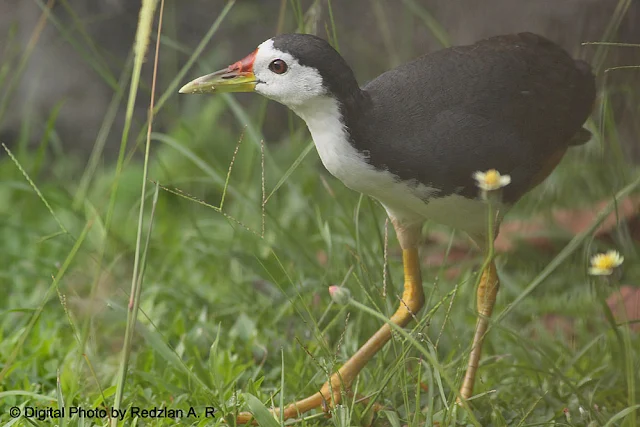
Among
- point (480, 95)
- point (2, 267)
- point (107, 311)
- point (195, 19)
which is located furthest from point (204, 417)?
point (195, 19)

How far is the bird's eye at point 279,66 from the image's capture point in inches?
84.4

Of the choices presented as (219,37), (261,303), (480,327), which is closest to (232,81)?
(480,327)

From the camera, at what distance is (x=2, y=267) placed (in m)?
3.33

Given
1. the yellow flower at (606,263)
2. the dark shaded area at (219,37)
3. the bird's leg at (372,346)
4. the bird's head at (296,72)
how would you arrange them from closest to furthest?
1. the yellow flower at (606,263)
2. the bird's head at (296,72)
3. the bird's leg at (372,346)
4. the dark shaded area at (219,37)

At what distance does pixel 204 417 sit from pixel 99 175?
7.16 ft

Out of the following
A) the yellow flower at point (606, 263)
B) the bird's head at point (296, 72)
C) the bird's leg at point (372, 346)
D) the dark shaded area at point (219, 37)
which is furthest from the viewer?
the dark shaded area at point (219, 37)

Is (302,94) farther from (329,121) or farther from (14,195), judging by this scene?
(14,195)

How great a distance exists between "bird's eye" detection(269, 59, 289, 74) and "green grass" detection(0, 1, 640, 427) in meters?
0.22

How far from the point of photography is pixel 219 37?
4574 millimetres

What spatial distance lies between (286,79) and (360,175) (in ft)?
0.96

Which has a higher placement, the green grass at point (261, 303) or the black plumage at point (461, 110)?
the black plumage at point (461, 110)

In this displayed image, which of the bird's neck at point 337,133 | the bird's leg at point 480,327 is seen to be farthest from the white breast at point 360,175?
the bird's leg at point 480,327

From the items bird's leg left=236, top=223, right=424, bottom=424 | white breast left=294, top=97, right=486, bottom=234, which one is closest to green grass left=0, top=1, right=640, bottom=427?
bird's leg left=236, top=223, right=424, bottom=424

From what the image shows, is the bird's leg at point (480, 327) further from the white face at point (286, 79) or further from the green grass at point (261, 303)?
the white face at point (286, 79)
